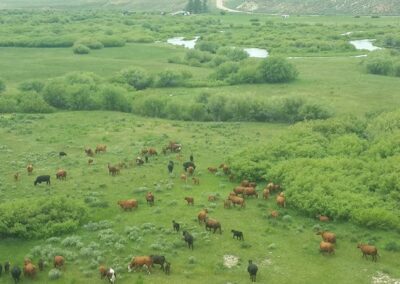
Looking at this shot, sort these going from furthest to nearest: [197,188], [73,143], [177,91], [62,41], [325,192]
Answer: [62,41] < [177,91] < [73,143] < [197,188] < [325,192]

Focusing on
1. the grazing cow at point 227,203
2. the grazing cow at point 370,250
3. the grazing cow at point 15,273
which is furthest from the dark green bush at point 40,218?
the grazing cow at point 370,250

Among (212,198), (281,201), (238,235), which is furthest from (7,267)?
(281,201)

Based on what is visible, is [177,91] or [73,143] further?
[177,91]

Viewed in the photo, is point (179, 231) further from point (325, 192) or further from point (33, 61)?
point (33, 61)

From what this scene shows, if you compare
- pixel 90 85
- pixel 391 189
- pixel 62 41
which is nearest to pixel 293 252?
pixel 391 189

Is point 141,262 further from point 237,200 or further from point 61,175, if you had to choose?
point 61,175

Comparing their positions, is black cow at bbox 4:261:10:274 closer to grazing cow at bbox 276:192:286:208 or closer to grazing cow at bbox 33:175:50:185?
grazing cow at bbox 33:175:50:185

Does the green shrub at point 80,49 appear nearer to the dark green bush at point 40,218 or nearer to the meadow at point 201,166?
the meadow at point 201,166
